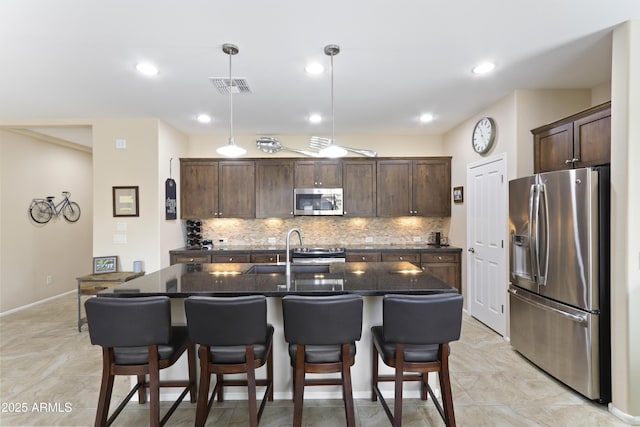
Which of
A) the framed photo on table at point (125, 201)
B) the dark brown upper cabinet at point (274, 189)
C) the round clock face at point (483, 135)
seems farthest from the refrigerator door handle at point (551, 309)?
the framed photo on table at point (125, 201)

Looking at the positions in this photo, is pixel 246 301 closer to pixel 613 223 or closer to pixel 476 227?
pixel 613 223

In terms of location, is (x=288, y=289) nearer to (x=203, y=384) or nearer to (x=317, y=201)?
(x=203, y=384)

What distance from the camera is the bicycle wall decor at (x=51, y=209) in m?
5.05

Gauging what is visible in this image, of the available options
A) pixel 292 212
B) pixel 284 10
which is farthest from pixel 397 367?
pixel 292 212

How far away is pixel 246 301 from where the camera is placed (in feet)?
5.92

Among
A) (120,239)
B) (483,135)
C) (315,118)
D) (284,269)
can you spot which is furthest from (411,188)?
(120,239)

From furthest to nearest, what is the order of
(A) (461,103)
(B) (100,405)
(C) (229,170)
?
(C) (229,170)
(A) (461,103)
(B) (100,405)

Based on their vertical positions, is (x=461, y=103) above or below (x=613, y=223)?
above

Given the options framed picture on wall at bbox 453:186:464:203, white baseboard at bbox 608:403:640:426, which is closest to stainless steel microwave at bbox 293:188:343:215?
framed picture on wall at bbox 453:186:464:203

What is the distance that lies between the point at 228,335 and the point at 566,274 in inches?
101

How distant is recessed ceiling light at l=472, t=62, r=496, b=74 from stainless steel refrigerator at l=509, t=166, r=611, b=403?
106 cm

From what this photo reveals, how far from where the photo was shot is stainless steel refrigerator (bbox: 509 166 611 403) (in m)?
2.35

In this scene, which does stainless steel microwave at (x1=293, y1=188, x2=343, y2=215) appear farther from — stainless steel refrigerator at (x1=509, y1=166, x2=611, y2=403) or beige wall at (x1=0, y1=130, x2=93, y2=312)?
beige wall at (x1=0, y1=130, x2=93, y2=312)

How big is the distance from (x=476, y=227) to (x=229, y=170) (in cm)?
373
